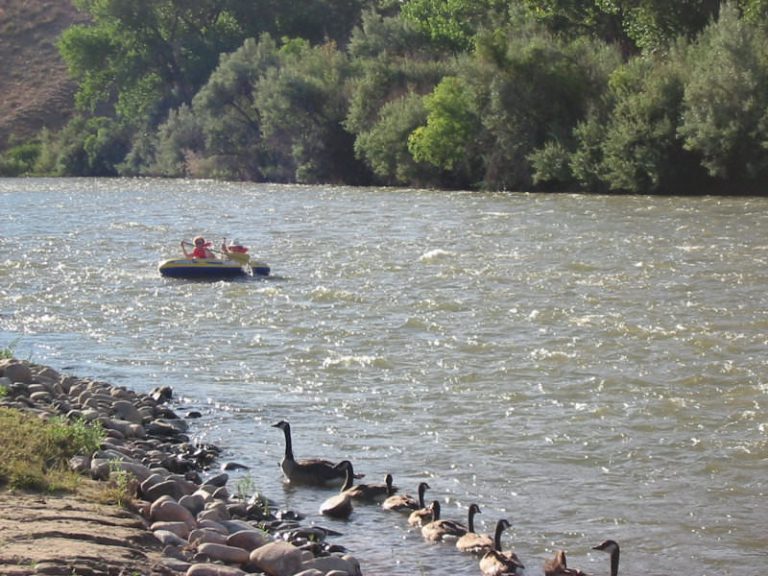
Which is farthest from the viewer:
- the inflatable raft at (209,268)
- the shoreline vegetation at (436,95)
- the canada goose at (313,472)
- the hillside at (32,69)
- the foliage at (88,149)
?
the hillside at (32,69)

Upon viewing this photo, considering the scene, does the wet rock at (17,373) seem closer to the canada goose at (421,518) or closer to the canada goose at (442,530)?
the canada goose at (421,518)

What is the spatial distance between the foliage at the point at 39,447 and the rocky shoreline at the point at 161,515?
0.22 meters

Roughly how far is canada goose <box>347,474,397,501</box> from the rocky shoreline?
0.63 meters

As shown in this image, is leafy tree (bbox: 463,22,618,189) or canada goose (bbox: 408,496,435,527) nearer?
canada goose (bbox: 408,496,435,527)

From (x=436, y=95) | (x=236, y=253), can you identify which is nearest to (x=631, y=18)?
(x=436, y=95)

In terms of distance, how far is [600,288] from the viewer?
83.9ft

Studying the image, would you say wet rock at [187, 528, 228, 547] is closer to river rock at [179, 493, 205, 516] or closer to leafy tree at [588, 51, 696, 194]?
river rock at [179, 493, 205, 516]

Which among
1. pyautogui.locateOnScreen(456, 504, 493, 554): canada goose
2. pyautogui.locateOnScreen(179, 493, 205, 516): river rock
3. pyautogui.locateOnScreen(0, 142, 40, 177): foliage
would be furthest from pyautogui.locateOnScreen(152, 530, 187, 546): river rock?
pyautogui.locateOnScreen(0, 142, 40, 177): foliage

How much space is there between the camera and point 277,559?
378 inches

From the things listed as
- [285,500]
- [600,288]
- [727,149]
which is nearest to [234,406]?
[285,500]

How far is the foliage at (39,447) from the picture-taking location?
1015 cm

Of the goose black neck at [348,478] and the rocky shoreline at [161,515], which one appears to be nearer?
the rocky shoreline at [161,515]

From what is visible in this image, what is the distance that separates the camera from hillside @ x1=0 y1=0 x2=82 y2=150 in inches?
4786

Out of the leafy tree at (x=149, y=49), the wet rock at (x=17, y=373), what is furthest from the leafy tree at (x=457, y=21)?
the wet rock at (x=17, y=373)
